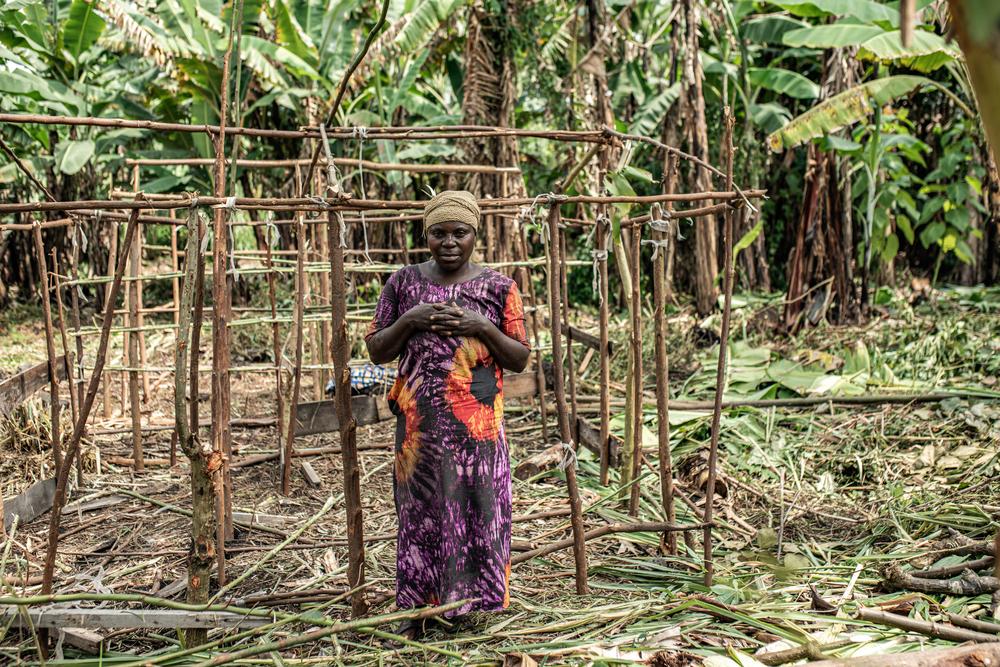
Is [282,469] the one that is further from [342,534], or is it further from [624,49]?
[624,49]

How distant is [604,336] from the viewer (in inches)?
168

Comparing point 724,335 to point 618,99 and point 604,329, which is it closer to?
point 604,329

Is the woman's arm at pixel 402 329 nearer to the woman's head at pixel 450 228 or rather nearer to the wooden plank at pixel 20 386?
the woman's head at pixel 450 228

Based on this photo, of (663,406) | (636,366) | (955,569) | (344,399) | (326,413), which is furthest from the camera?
(326,413)

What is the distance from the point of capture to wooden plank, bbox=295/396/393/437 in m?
5.17

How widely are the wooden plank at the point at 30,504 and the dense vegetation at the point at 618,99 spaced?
2734 millimetres

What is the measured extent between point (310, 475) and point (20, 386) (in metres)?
1.58

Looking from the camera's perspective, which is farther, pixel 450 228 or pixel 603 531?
pixel 603 531

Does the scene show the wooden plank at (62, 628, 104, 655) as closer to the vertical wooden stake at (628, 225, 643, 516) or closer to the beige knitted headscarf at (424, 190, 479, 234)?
the beige knitted headscarf at (424, 190, 479, 234)

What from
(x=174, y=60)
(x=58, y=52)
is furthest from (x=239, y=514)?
(x=58, y=52)

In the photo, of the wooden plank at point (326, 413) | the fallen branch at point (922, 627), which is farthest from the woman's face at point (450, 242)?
the wooden plank at point (326, 413)

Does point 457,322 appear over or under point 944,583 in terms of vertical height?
over

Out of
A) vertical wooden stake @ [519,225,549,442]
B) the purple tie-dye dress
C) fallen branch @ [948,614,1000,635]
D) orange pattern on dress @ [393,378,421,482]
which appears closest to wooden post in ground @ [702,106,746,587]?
the purple tie-dye dress

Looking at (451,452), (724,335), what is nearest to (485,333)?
(451,452)
